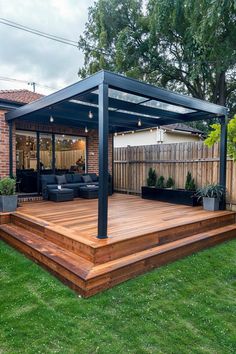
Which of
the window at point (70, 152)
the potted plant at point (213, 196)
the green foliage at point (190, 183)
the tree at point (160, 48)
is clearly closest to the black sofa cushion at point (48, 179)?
the window at point (70, 152)

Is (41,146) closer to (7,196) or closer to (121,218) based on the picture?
(7,196)

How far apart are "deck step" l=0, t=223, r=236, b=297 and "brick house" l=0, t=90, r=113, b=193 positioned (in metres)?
3.21

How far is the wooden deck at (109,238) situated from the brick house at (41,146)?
2211 millimetres

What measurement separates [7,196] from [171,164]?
5.13 m

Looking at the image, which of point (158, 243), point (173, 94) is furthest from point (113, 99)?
point (158, 243)

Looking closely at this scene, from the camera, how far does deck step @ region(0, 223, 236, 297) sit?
10.5ft

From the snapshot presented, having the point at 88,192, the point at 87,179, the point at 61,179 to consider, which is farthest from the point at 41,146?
the point at 88,192

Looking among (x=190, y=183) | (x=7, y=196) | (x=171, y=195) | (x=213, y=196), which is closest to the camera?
(x=7, y=196)

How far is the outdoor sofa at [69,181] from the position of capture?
26.7 ft

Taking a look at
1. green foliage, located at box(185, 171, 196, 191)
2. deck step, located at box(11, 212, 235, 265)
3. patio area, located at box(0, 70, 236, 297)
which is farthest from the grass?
green foliage, located at box(185, 171, 196, 191)

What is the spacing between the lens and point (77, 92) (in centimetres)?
442

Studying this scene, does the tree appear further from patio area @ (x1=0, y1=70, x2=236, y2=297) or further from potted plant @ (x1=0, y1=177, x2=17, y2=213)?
potted plant @ (x1=0, y1=177, x2=17, y2=213)

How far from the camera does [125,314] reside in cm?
282

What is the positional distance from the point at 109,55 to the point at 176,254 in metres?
12.9
